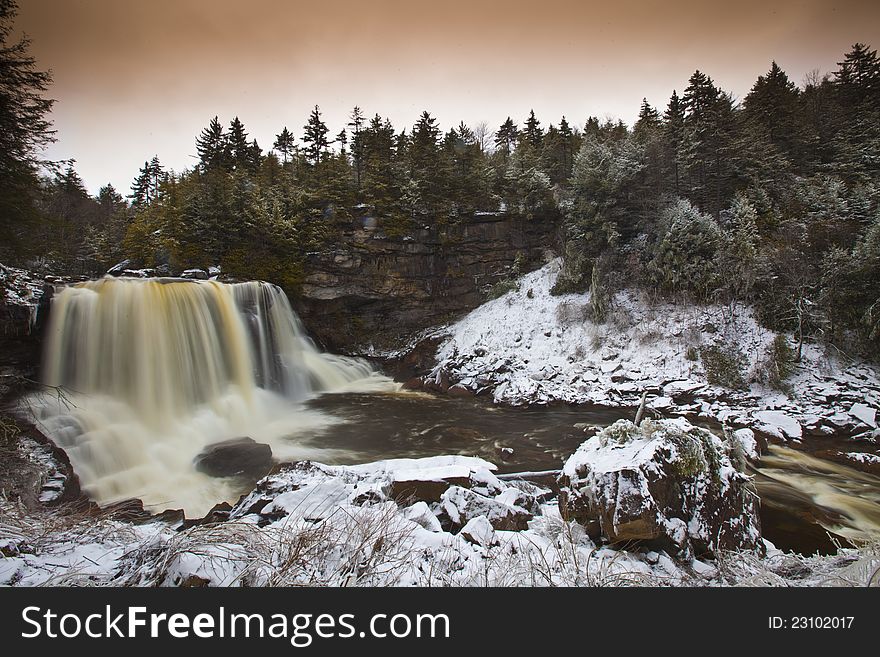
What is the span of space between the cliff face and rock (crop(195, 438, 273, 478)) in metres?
11.0

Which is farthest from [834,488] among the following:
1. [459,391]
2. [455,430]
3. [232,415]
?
[232,415]

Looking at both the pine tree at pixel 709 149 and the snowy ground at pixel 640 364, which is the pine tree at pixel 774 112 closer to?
the pine tree at pixel 709 149

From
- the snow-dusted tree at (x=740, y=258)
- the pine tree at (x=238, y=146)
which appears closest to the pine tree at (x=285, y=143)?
the pine tree at (x=238, y=146)

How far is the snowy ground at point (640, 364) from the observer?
9922 millimetres

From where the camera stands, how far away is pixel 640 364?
13547 millimetres

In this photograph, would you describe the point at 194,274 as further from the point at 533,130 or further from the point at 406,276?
the point at 533,130

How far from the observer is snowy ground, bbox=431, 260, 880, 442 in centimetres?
992

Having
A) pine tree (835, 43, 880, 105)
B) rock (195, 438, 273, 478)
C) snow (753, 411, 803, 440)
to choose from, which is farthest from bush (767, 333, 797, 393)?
pine tree (835, 43, 880, 105)

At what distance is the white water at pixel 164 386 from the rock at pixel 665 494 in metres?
6.78

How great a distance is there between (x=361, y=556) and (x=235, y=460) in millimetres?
6650

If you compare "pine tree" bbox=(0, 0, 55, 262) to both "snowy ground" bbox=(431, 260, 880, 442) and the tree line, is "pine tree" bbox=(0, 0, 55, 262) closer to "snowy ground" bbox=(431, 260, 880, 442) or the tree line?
the tree line
